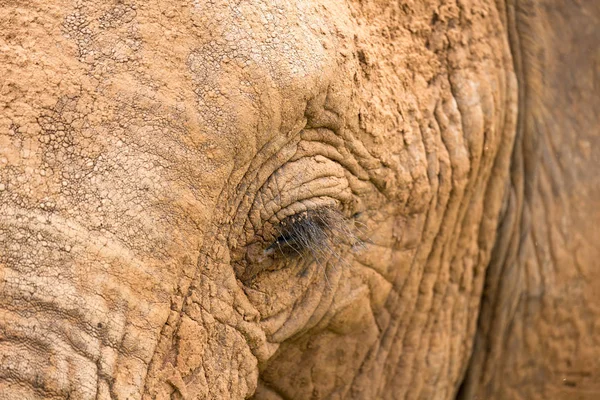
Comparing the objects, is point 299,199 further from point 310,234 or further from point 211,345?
point 211,345

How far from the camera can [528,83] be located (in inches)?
112

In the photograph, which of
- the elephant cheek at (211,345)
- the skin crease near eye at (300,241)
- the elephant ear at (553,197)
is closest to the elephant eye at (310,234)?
the skin crease near eye at (300,241)

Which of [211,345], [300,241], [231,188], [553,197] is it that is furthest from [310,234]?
[553,197]

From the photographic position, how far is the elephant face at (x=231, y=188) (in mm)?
1775

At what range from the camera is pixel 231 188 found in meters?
2.02

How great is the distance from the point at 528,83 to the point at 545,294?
27.6 inches

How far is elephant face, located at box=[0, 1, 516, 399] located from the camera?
1775 mm

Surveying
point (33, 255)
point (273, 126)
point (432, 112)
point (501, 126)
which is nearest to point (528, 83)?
point (501, 126)

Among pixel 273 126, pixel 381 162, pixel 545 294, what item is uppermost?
pixel 273 126

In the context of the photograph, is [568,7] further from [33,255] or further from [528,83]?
[33,255]

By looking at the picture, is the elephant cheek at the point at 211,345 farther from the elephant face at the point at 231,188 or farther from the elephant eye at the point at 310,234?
the elephant eye at the point at 310,234

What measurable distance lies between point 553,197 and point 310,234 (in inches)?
42.4

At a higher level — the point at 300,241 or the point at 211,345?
the point at 300,241

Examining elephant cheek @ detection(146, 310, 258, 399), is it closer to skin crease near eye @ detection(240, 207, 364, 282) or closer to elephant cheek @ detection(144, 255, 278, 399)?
elephant cheek @ detection(144, 255, 278, 399)
